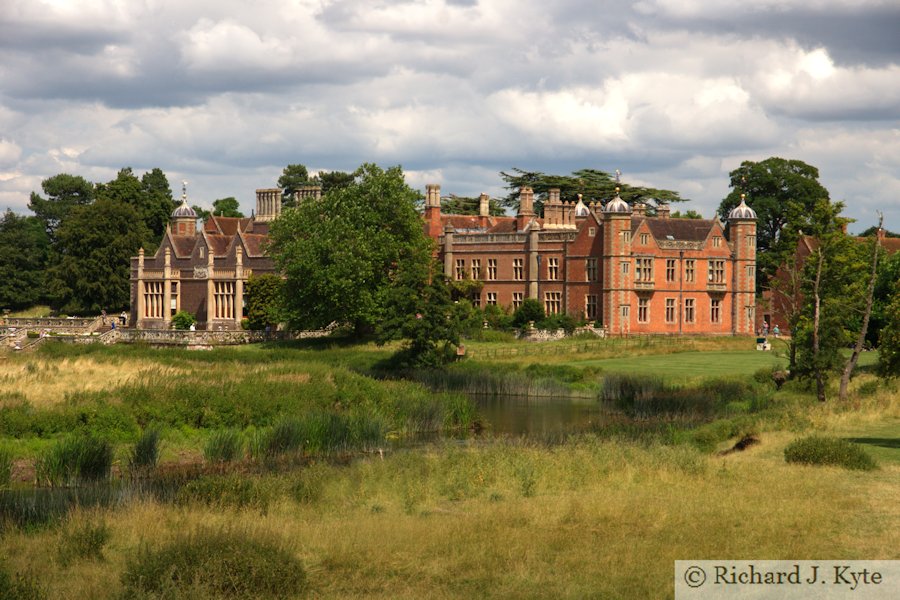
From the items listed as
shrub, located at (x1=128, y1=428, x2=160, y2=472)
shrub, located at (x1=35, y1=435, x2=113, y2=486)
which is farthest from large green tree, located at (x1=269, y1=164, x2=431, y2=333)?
shrub, located at (x1=35, y1=435, x2=113, y2=486)

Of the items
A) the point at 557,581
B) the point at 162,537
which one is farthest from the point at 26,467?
the point at 557,581

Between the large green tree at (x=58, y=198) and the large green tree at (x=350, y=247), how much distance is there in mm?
52735

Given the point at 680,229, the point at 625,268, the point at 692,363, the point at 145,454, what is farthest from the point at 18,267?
the point at 145,454

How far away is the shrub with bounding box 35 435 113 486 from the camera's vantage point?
25016mm

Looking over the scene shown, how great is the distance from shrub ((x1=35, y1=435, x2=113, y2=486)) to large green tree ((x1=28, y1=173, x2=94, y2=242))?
288ft

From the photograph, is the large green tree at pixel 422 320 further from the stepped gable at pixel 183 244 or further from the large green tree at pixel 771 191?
the large green tree at pixel 771 191

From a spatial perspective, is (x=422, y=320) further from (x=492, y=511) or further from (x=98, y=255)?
(x=98, y=255)

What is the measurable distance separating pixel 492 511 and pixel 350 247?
40862mm

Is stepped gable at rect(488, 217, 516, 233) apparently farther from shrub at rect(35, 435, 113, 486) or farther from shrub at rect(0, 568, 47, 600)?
shrub at rect(0, 568, 47, 600)

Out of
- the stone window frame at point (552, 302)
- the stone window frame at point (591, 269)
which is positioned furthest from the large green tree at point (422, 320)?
the stone window frame at point (552, 302)

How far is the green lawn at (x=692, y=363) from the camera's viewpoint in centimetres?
4591

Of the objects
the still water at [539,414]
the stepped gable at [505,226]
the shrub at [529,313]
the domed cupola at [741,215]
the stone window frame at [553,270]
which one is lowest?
the still water at [539,414]

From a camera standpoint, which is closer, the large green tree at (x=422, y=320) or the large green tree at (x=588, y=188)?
the large green tree at (x=422, y=320)

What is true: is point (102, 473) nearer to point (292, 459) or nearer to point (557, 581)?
point (292, 459)
